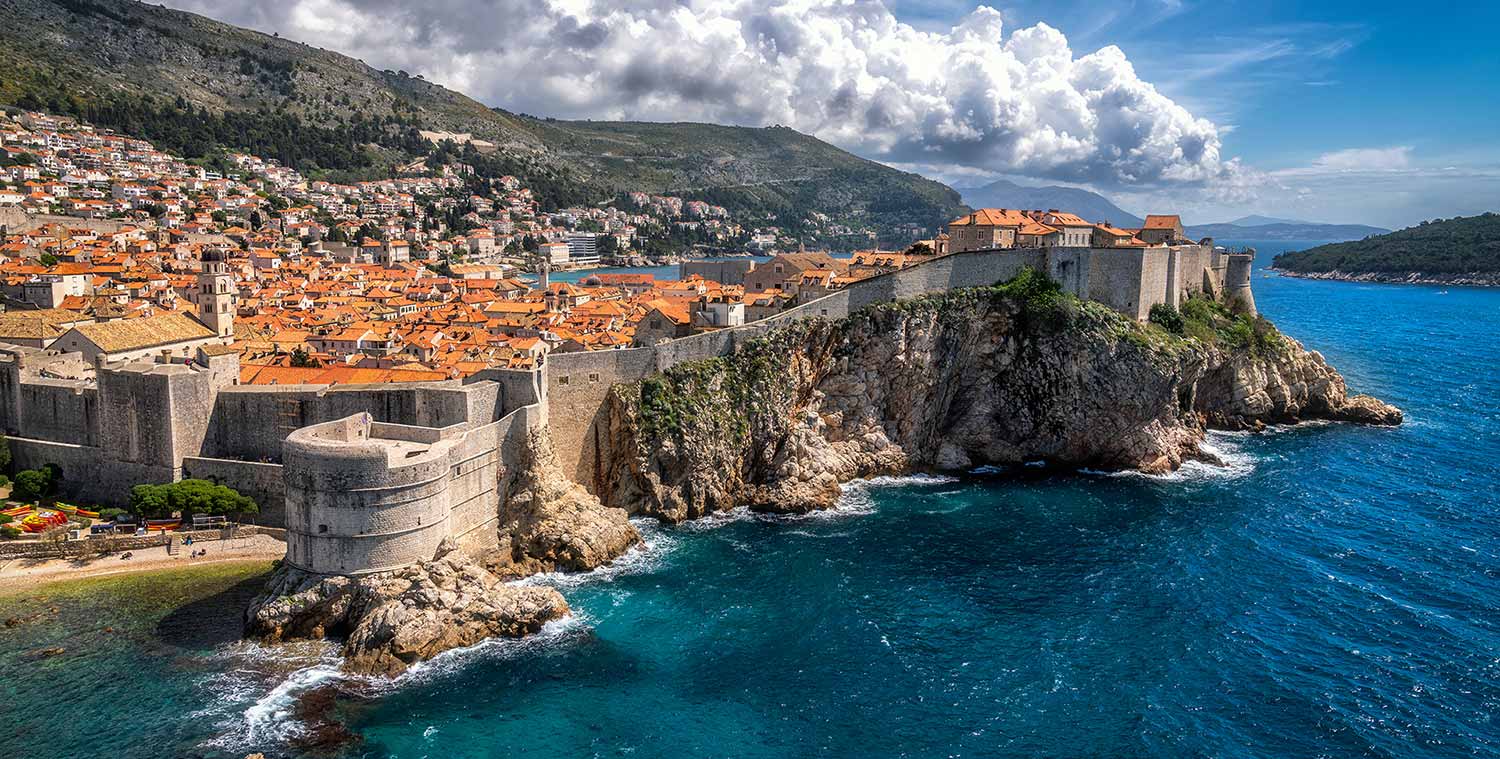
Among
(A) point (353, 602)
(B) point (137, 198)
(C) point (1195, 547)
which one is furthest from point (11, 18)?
(C) point (1195, 547)

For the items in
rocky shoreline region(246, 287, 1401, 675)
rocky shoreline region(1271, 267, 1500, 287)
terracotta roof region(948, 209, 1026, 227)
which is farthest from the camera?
rocky shoreline region(1271, 267, 1500, 287)

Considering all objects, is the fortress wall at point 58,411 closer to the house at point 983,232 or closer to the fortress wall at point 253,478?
the fortress wall at point 253,478

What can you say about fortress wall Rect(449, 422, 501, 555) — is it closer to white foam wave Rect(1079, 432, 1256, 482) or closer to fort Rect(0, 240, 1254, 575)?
fort Rect(0, 240, 1254, 575)

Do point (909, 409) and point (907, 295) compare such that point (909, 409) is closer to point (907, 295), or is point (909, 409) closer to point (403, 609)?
point (907, 295)

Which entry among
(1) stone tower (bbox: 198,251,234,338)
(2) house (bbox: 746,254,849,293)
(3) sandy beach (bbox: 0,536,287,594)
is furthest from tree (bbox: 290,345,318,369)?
(2) house (bbox: 746,254,849,293)

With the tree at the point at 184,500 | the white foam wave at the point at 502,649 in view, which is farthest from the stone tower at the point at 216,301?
the white foam wave at the point at 502,649

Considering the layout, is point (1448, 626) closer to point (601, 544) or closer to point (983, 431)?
point (983, 431)
